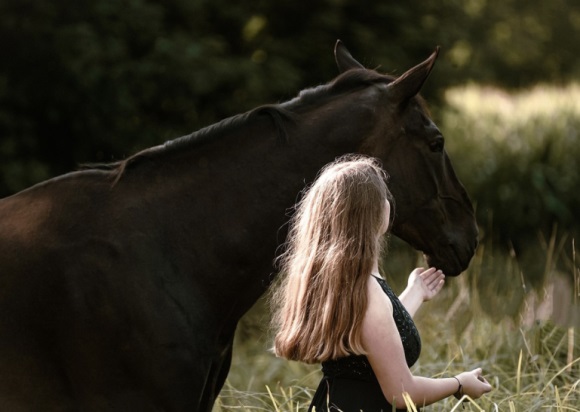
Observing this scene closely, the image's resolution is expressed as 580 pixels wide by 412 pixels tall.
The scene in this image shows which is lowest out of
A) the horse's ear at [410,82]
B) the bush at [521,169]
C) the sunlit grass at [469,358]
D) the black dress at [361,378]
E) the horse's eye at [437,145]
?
the bush at [521,169]

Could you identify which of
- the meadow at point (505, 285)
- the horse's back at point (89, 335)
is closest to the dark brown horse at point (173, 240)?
the horse's back at point (89, 335)

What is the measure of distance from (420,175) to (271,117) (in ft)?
2.13

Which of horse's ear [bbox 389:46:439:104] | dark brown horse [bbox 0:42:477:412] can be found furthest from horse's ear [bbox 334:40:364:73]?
horse's ear [bbox 389:46:439:104]

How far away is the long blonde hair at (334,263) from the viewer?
10.6 ft

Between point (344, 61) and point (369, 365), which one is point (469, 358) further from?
point (369, 365)

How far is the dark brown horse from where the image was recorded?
11.4 feet

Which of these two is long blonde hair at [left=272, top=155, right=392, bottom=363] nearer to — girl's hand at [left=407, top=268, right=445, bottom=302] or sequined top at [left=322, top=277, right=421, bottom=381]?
sequined top at [left=322, top=277, right=421, bottom=381]

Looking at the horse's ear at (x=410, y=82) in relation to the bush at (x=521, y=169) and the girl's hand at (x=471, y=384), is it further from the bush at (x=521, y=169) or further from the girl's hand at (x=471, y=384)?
the bush at (x=521, y=169)

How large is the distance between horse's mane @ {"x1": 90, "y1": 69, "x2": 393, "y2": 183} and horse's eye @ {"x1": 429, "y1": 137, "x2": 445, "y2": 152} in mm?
300

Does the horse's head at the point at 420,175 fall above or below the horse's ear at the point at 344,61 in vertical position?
below

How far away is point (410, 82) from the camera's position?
398 cm

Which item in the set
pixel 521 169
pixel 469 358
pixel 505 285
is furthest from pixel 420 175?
pixel 521 169

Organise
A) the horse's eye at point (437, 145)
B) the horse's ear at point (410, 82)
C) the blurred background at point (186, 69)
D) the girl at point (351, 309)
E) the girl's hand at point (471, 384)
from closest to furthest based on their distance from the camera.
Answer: the girl at point (351, 309) → the girl's hand at point (471, 384) → the horse's ear at point (410, 82) → the horse's eye at point (437, 145) → the blurred background at point (186, 69)

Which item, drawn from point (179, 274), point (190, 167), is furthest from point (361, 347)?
point (190, 167)
